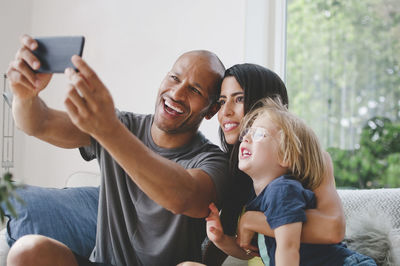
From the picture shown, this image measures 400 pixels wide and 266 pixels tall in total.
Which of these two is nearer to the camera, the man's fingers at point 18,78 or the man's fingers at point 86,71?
the man's fingers at point 86,71

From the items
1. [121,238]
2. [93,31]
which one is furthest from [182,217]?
[93,31]

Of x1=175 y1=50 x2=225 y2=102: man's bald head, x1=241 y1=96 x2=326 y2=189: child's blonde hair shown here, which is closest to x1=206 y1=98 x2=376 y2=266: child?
x1=241 y1=96 x2=326 y2=189: child's blonde hair

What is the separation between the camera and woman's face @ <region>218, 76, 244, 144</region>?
149 centimetres

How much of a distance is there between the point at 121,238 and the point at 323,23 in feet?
5.60

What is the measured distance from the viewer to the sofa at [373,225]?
1.47 m

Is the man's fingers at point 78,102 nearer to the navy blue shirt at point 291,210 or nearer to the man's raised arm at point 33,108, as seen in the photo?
the man's raised arm at point 33,108

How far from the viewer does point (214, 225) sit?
4.34 feet

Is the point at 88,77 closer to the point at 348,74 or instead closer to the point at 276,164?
the point at 276,164

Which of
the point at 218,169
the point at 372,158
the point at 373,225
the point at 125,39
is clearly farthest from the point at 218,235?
the point at 125,39

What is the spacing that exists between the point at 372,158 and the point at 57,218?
1.69m

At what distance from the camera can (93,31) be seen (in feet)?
10.1

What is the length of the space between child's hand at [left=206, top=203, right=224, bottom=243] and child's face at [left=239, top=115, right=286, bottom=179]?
150 mm

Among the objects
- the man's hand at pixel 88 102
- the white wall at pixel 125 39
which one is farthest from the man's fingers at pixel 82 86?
the white wall at pixel 125 39

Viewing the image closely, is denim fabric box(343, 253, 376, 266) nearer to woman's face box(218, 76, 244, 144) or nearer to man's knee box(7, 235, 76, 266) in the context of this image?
woman's face box(218, 76, 244, 144)
